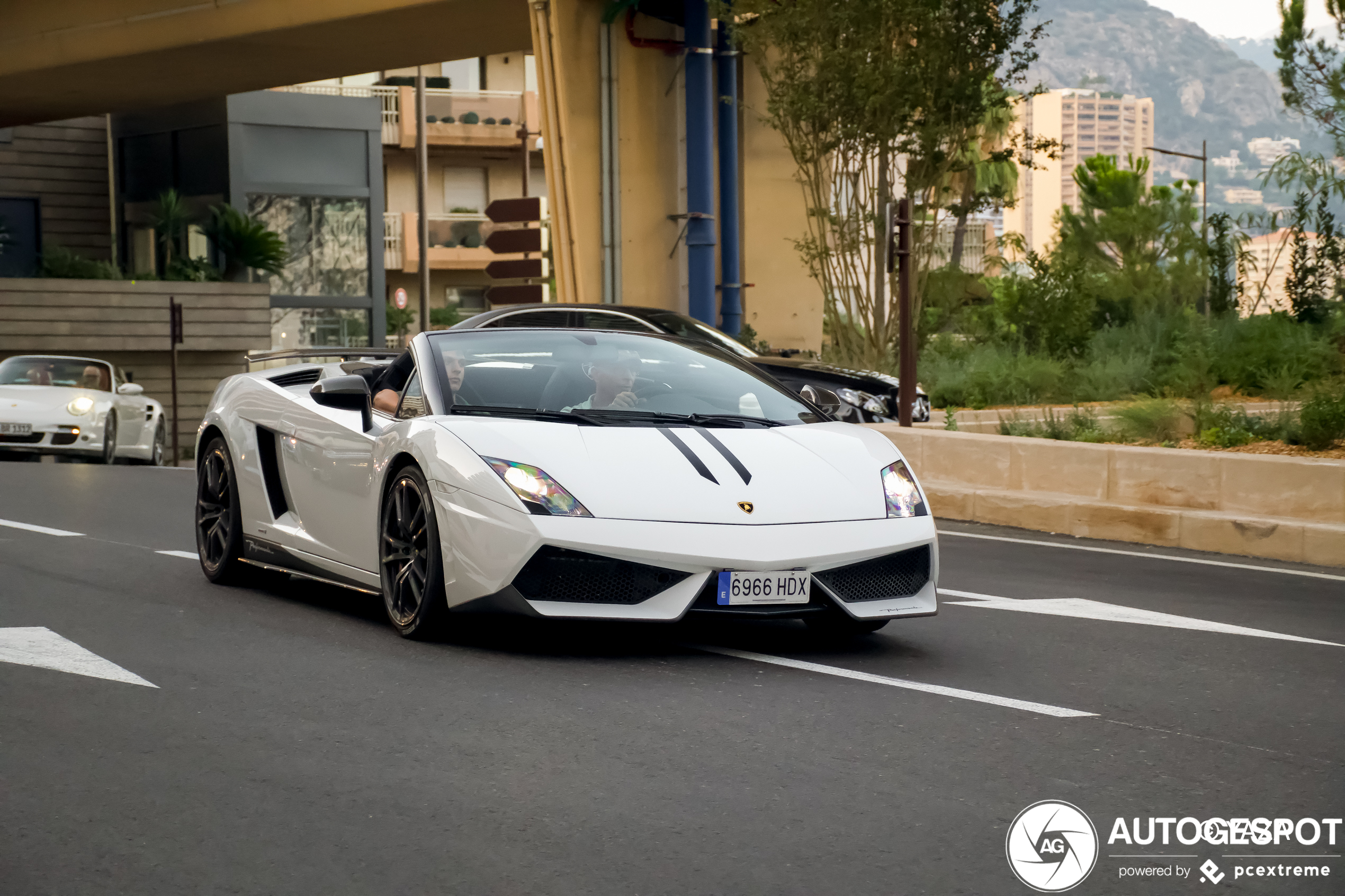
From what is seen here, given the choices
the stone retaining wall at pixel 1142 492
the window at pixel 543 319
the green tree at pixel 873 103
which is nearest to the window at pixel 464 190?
the green tree at pixel 873 103

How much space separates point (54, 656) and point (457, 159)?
181 ft

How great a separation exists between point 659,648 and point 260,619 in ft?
6.29

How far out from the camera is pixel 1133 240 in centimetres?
3969

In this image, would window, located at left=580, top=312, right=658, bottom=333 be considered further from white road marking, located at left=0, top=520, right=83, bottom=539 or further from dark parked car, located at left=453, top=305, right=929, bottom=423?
white road marking, located at left=0, top=520, right=83, bottom=539

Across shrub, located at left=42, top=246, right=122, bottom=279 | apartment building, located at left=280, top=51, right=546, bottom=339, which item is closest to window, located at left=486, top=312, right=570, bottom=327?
shrub, located at left=42, top=246, right=122, bottom=279

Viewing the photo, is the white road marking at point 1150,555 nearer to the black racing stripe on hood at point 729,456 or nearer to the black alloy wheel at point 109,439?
the black racing stripe on hood at point 729,456

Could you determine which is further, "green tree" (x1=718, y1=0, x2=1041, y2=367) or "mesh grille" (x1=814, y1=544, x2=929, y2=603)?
"green tree" (x1=718, y1=0, x2=1041, y2=367)

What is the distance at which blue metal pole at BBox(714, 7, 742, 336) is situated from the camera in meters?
25.3

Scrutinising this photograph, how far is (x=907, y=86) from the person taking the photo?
20219 mm

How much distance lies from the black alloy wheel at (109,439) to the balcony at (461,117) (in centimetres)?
3607

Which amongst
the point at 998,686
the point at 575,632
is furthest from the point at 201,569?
the point at 998,686

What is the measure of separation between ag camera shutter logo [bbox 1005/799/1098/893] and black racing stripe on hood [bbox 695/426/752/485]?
2.31m

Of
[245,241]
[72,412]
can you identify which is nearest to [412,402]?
[72,412]

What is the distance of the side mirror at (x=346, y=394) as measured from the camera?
23.3ft
